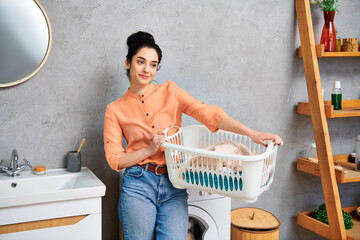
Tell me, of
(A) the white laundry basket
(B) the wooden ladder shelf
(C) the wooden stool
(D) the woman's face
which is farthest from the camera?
(B) the wooden ladder shelf

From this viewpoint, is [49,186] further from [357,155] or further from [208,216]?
[357,155]

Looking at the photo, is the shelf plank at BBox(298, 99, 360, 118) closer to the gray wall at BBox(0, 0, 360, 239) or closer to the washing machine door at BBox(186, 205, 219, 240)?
the gray wall at BBox(0, 0, 360, 239)

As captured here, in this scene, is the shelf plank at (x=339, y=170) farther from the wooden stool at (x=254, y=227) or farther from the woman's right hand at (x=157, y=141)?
the woman's right hand at (x=157, y=141)

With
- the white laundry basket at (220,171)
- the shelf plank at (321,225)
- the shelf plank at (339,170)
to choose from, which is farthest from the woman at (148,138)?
the shelf plank at (321,225)

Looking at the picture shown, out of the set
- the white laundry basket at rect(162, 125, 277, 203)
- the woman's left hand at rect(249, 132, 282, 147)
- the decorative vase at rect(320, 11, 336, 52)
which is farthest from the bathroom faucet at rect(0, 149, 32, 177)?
the decorative vase at rect(320, 11, 336, 52)

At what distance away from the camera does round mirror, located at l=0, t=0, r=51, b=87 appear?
6.41ft

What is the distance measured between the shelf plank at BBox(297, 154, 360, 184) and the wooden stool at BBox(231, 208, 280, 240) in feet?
1.48

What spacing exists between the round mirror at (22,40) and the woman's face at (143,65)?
53 cm

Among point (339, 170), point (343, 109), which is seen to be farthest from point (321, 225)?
point (343, 109)

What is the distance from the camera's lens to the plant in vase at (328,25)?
2543 mm

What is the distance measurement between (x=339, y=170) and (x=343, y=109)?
1.68 feet

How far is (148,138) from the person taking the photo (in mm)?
1915

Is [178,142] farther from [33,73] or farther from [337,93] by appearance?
[337,93]

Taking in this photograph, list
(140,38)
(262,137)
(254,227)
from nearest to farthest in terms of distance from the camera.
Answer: (262,137), (140,38), (254,227)
